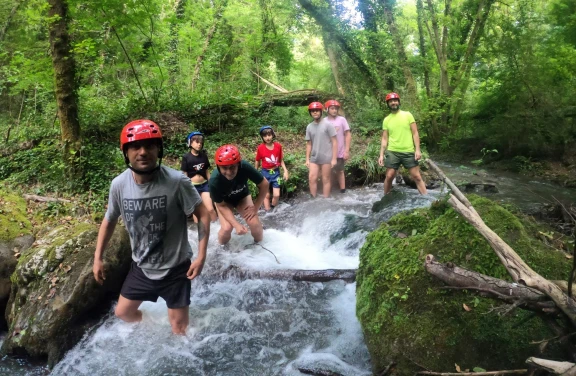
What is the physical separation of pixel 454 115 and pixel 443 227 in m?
17.3

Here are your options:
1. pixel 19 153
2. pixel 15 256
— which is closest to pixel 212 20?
pixel 19 153

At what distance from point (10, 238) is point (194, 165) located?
3067mm

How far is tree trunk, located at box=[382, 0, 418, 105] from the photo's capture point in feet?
55.7

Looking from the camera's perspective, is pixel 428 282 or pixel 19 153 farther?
pixel 19 153

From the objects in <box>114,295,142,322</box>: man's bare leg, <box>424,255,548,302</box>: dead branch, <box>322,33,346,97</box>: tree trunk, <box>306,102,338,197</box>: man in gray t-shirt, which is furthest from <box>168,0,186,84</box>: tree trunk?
<box>424,255,548,302</box>: dead branch

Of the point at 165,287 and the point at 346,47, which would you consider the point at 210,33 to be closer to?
the point at 346,47

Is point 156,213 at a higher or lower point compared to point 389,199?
higher

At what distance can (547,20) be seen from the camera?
1409 centimetres

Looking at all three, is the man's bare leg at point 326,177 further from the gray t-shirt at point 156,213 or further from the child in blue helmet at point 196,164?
the gray t-shirt at point 156,213

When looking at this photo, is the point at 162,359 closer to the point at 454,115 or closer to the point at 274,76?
the point at 454,115

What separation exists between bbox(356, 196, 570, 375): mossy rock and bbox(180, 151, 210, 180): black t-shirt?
4.19 metres

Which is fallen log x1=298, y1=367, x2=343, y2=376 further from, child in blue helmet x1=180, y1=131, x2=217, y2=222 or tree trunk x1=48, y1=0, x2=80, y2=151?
tree trunk x1=48, y1=0, x2=80, y2=151

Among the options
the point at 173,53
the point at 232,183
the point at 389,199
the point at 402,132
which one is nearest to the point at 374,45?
the point at 173,53

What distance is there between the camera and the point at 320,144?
326 inches
